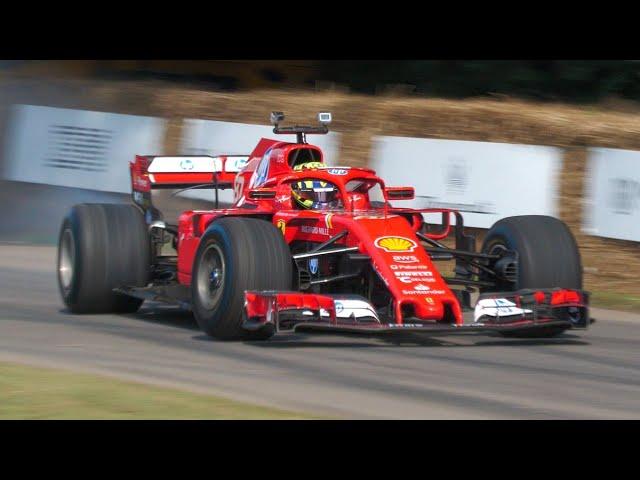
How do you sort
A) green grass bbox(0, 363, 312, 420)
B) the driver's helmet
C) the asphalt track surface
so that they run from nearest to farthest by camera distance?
1. green grass bbox(0, 363, 312, 420)
2. the asphalt track surface
3. the driver's helmet

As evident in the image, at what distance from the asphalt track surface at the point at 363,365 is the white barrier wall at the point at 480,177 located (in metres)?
3.18

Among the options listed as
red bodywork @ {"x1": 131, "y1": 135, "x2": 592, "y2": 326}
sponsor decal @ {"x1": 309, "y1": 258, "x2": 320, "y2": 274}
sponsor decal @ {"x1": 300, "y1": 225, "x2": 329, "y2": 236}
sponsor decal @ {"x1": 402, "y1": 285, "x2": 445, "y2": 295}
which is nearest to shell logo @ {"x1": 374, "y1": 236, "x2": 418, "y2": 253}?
red bodywork @ {"x1": 131, "y1": 135, "x2": 592, "y2": 326}

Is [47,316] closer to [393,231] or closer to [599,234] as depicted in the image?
[393,231]

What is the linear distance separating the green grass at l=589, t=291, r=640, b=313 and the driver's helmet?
3.56m

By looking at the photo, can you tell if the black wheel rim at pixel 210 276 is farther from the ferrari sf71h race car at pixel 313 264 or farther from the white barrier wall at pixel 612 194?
the white barrier wall at pixel 612 194

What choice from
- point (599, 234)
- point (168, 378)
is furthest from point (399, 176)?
point (168, 378)

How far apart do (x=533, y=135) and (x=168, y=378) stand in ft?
27.5

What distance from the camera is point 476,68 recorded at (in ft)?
73.5

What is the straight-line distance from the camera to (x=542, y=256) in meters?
10.7

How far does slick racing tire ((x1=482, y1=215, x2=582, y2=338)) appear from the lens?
10.7 meters

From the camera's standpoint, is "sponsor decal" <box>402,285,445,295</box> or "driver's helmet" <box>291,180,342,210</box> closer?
"sponsor decal" <box>402,285,445,295</box>

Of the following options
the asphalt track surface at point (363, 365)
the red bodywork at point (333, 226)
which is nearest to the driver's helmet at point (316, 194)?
the red bodywork at point (333, 226)

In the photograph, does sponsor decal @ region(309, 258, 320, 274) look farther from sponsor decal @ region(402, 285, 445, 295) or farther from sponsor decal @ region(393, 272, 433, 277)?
sponsor decal @ region(402, 285, 445, 295)

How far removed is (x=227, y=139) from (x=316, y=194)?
7.96m
